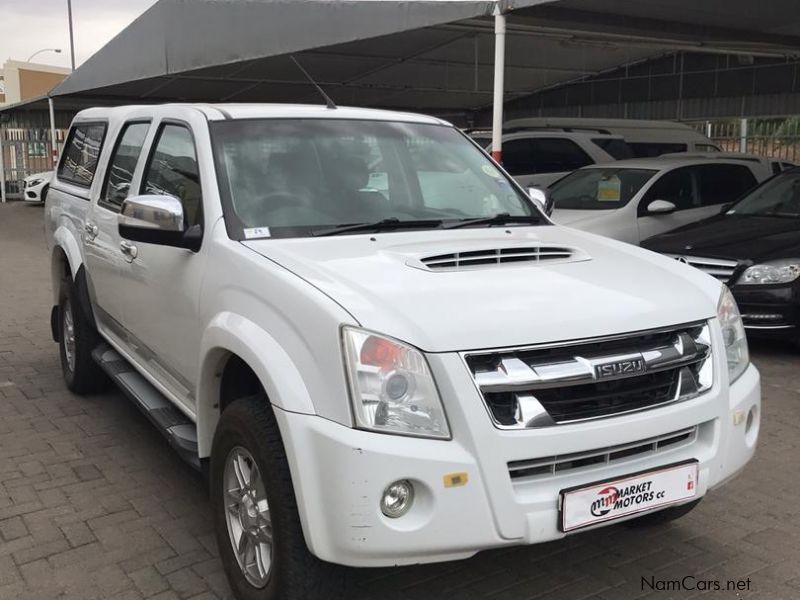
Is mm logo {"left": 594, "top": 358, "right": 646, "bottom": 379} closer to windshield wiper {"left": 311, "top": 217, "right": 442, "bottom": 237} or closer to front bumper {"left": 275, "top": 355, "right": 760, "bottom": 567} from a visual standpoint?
front bumper {"left": 275, "top": 355, "right": 760, "bottom": 567}

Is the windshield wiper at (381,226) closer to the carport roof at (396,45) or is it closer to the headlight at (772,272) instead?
the headlight at (772,272)

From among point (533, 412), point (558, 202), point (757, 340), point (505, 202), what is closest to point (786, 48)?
point (558, 202)

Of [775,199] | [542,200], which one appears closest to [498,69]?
[775,199]

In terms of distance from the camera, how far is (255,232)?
3.24 m

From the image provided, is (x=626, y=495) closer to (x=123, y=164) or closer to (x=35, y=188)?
(x=123, y=164)

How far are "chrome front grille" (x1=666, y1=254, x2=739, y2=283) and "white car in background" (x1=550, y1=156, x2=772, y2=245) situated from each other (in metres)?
1.69

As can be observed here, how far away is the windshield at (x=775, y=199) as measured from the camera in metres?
7.67

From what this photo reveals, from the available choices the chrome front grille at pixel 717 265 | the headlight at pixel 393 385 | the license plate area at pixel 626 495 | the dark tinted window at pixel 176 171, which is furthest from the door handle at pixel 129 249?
the chrome front grille at pixel 717 265

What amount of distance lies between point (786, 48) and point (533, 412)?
454 inches

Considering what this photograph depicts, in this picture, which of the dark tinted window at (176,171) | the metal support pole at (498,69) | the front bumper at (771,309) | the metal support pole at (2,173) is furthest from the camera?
the metal support pole at (2,173)

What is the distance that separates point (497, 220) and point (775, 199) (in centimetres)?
524

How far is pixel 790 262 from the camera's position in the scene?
6.34 m

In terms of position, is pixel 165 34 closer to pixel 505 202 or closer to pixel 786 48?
pixel 786 48

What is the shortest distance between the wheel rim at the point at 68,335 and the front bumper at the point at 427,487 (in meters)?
3.53
